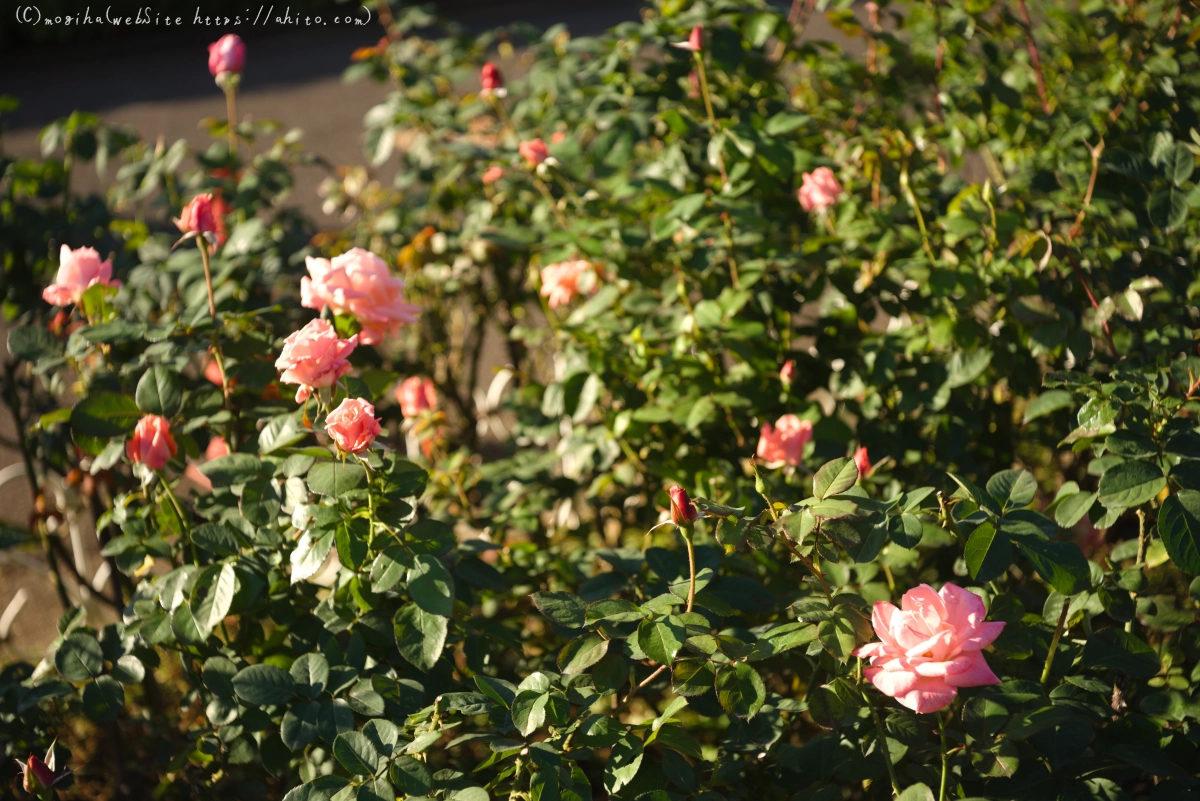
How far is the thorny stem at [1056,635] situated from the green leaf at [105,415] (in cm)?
128

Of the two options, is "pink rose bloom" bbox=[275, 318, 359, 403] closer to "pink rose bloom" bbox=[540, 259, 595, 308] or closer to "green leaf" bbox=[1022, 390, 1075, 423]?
"pink rose bloom" bbox=[540, 259, 595, 308]

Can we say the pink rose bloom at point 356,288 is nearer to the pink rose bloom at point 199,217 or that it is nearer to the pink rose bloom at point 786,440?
the pink rose bloom at point 199,217

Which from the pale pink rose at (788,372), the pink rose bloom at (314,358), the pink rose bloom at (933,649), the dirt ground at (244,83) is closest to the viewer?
the pink rose bloom at (933,649)

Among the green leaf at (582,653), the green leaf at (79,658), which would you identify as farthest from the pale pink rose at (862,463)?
the green leaf at (79,658)

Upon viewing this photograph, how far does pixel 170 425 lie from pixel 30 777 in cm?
50

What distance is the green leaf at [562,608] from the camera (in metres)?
1.02

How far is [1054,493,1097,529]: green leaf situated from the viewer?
1152mm

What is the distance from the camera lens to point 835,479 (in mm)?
1040

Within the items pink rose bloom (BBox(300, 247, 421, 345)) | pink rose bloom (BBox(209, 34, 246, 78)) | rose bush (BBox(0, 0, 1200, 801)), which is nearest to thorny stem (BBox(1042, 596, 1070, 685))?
rose bush (BBox(0, 0, 1200, 801))

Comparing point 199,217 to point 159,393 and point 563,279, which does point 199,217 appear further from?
point 563,279

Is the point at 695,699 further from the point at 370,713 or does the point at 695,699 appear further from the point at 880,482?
the point at 880,482

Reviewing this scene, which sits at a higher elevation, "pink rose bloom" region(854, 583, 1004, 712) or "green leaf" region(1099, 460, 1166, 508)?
"green leaf" region(1099, 460, 1166, 508)

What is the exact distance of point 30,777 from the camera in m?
1.16

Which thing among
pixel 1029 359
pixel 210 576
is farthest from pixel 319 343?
pixel 1029 359
